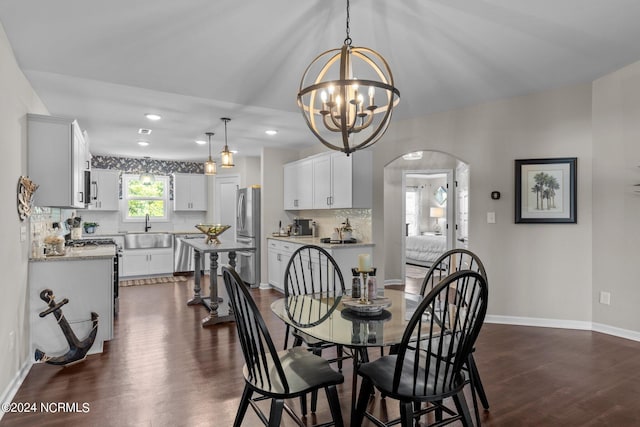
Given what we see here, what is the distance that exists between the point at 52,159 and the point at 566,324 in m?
5.26

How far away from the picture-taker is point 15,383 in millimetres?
2717

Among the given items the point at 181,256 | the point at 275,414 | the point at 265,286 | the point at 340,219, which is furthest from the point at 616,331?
the point at 181,256

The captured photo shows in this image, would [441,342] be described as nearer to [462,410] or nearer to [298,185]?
[462,410]

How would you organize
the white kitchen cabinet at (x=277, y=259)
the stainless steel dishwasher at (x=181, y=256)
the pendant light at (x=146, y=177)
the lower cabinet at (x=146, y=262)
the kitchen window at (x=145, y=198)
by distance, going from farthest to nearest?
the pendant light at (x=146, y=177), the kitchen window at (x=145, y=198), the stainless steel dishwasher at (x=181, y=256), the lower cabinet at (x=146, y=262), the white kitchen cabinet at (x=277, y=259)

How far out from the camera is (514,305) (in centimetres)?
420

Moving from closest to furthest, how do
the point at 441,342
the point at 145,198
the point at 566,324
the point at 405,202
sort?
the point at 441,342
the point at 566,324
the point at 405,202
the point at 145,198

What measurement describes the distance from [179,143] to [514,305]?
542 cm

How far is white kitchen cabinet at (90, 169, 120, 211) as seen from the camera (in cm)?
730

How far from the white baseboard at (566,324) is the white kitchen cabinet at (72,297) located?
402cm

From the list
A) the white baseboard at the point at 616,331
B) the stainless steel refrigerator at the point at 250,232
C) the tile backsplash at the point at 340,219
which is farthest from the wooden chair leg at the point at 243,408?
the stainless steel refrigerator at the point at 250,232

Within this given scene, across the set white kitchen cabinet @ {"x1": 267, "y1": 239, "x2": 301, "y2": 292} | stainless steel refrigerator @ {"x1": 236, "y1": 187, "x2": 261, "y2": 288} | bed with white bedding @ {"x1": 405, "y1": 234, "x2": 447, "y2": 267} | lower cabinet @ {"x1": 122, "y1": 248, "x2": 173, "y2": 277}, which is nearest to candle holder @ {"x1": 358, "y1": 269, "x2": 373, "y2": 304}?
white kitchen cabinet @ {"x1": 267, "y1": 239, "x2": 301, "y2": 292}

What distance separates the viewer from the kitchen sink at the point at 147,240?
7.25m

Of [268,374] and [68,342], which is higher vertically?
[268,374]

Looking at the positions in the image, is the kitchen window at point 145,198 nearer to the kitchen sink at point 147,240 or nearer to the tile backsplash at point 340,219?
the kitchen sink at point 147,240
